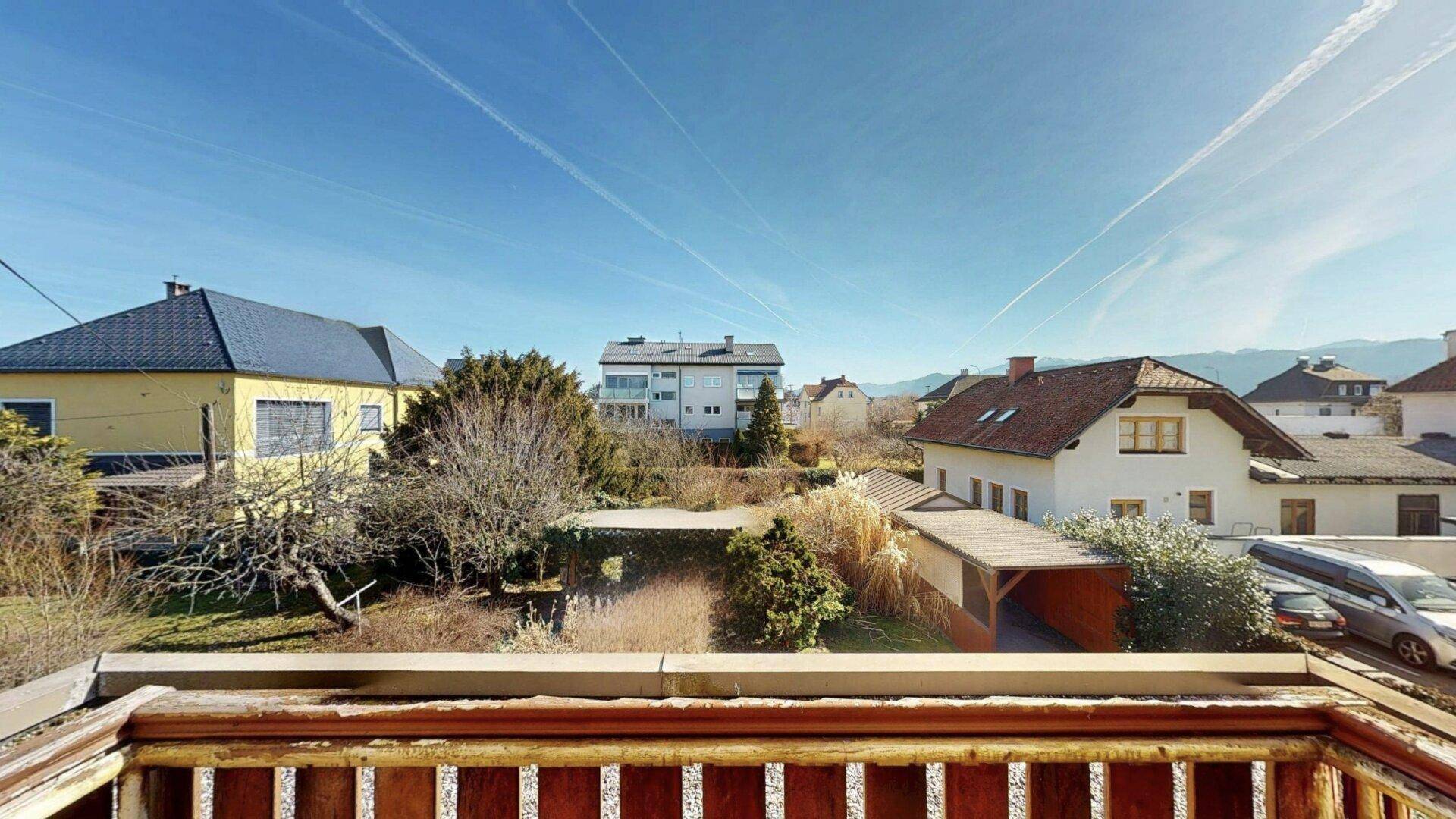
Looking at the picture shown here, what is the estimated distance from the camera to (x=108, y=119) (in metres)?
6.80

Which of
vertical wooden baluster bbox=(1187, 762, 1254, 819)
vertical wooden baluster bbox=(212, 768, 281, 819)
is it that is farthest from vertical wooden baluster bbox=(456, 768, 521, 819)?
vertical wooden baluster bbox=(1187, 762, 1254, 819)

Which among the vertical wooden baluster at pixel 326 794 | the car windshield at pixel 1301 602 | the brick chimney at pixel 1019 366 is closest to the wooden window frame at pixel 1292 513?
the car windshield at pixel 1301 602

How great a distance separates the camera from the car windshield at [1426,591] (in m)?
6.26

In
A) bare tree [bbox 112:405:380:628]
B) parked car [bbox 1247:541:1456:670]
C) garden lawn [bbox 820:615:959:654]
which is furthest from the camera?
garden lawn [bbox 820:615:959:654]

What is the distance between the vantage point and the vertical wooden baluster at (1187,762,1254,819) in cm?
81

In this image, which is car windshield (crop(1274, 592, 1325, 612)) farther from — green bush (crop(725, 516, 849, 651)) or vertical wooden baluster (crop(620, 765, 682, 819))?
vertical wooden baluster (crop(620, 765, 682, 819))

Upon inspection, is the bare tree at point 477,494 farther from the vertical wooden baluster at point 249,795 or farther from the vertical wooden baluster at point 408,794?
the vertical wooden baluster at point 408,794

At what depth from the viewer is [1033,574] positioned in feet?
27.7

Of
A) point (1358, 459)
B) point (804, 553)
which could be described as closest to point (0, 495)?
point (804, 553)

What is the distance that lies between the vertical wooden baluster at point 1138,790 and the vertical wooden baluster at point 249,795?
144 centimetres

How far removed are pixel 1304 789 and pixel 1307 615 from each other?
9330 millimetres

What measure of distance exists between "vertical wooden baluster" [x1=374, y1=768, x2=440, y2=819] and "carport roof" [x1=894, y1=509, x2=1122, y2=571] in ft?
22.4

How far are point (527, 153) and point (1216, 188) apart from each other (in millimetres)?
15660

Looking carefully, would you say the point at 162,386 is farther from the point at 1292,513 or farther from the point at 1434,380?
the point at 1434,380
